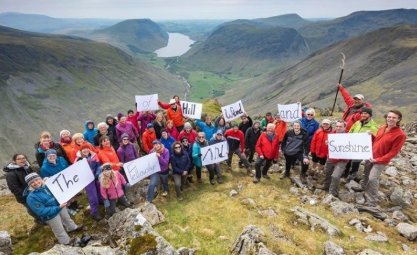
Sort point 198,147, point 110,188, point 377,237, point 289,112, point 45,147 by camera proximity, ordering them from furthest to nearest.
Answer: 1. point 289,112
2. point 198,147
3. point 45,147
4. point 110,188
5. point 377,237

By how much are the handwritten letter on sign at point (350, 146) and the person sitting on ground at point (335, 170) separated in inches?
25.2

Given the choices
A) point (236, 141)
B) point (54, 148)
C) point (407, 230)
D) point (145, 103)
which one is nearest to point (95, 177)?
point (54, 148)

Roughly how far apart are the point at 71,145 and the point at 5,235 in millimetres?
4773

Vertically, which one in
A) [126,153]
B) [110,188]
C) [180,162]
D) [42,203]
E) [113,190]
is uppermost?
[126,153]

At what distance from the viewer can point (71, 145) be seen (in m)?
16.0

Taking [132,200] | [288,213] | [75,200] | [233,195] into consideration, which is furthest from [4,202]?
[288,213]

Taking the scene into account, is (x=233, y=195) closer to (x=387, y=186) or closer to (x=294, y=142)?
(x=294, y=142)

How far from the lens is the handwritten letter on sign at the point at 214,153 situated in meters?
17.4

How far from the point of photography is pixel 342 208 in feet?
50.1

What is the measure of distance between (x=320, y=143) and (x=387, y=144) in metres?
3.34

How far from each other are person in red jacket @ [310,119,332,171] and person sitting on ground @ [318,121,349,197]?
48 cm

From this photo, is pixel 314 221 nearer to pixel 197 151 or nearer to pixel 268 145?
pixel 268 145

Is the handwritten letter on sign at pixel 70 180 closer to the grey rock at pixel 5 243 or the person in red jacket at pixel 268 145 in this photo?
the grey rock at pixel 5 243

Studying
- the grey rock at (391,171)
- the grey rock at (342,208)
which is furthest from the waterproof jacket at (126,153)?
the grey rock at (391,171)
